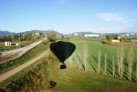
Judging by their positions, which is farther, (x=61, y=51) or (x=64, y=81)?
(x=64, y=81)

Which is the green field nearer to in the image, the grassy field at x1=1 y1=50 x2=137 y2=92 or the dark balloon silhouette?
the grassy field at x1=1 y1=50 x2=137 y2=92

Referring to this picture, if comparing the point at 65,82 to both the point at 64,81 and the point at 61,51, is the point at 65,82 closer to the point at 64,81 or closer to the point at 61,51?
the point at 64,81

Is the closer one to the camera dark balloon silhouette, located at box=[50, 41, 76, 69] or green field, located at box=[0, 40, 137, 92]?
green field, located at box=[0, 40, 137, 92]

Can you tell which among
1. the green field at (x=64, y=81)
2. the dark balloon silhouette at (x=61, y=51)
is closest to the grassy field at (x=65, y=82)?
the green field at (x=64, y=81)

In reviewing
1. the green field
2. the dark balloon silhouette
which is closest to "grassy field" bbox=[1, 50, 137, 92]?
the green field

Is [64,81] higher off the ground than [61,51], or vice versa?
[61,51]

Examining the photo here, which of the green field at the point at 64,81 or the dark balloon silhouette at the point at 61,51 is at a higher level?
the dark balloon silhouette at the point at 61,51

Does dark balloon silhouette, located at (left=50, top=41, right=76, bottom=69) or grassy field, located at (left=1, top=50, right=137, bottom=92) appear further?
dark balloon silhouette, located at (left=50, top=41, right=76, bottom=69)

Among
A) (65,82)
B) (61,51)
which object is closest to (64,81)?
(65,82)

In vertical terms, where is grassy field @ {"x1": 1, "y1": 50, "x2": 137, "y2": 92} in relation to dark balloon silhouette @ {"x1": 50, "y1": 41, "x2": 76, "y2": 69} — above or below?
below

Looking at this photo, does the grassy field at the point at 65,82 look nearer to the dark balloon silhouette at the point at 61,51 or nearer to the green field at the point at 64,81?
the green field at the point at 64,81

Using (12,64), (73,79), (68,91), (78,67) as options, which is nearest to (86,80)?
(73,79)
